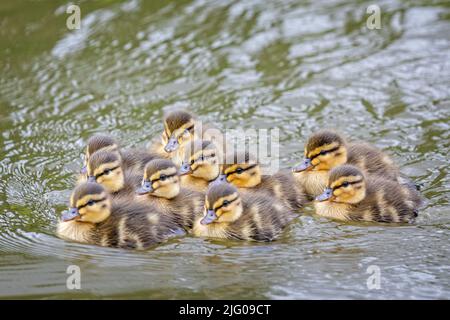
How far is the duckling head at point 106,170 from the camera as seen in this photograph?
420 centimetres

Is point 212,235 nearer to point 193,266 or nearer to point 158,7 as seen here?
point 193,266

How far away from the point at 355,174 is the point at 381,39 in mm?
2710

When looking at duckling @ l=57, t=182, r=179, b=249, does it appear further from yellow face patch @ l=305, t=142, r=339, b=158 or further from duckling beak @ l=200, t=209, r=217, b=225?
yellow face patch @ l=305, t=142, r=339, b=158

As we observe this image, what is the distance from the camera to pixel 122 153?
4570 millimetres

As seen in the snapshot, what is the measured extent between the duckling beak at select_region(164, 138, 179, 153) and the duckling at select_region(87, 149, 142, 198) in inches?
15.0

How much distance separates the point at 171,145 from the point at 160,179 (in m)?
0.61

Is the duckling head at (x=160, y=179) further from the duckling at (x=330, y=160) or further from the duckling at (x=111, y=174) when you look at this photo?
the duckling at (x=330, y=160)

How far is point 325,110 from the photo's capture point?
18.4ft

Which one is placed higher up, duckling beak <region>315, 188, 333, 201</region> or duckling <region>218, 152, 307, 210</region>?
duckling <region>218, 152, 307, 210</region>

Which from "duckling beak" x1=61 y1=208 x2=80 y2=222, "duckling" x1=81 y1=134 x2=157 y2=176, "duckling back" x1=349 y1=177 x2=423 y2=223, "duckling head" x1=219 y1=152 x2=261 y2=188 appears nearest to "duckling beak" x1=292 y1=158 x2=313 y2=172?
"duckling head" x1=219 y1=152 x2=261 y2=188

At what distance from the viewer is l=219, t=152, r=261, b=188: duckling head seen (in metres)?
4.29

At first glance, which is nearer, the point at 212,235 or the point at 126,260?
the point at 126,260
